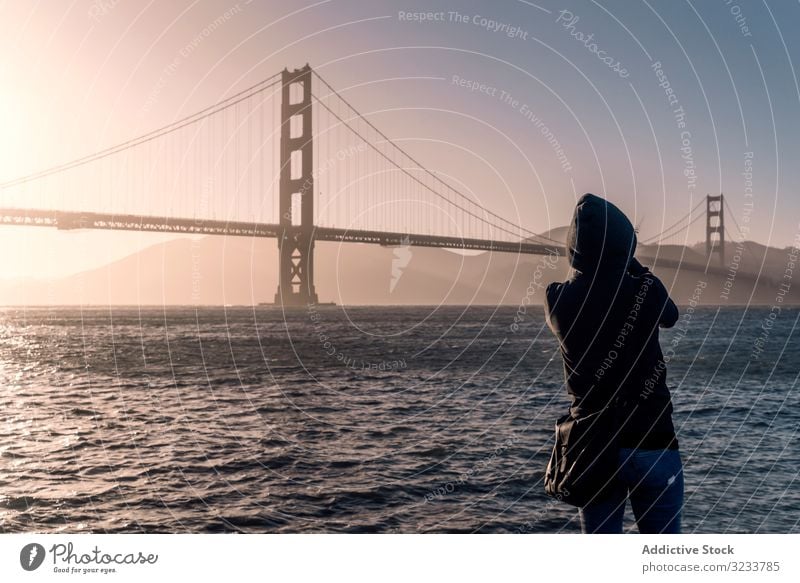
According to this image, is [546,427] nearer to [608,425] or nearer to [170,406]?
[170,406]

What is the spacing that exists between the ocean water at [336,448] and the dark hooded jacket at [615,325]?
8.25 m

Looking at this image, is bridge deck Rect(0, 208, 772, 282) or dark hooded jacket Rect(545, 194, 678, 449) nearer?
dark hooded jacket Rect(545, 194, 678, 449)

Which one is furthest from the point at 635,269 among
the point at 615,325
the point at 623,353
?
the point at 623,353

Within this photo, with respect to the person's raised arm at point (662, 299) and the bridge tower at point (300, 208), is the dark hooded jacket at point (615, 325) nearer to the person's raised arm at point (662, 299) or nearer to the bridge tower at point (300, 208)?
the person's raised arm at point (662, 299)

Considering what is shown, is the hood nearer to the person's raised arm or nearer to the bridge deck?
the person's raised arm

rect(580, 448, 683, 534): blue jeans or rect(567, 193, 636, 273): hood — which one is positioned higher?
rect(567, 193, 636, 273): hood

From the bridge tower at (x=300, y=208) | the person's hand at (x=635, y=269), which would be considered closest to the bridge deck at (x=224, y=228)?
the bridge tower at (x=300, y=208)

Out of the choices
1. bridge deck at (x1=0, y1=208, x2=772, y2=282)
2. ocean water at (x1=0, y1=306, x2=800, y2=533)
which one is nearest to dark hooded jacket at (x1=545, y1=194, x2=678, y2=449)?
ocean water at (x1=0, y1=306, x2=800, y2=533)

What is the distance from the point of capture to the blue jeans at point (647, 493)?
360 cm

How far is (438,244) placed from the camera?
246ft

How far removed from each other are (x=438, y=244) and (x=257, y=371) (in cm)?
4164

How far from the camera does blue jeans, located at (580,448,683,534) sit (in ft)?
11.8

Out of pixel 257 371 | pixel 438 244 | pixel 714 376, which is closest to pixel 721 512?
pixel 714 376

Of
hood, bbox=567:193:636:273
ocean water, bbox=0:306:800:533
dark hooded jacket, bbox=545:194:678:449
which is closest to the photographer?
dark hooded jacket, bbox=545:194:678:449
